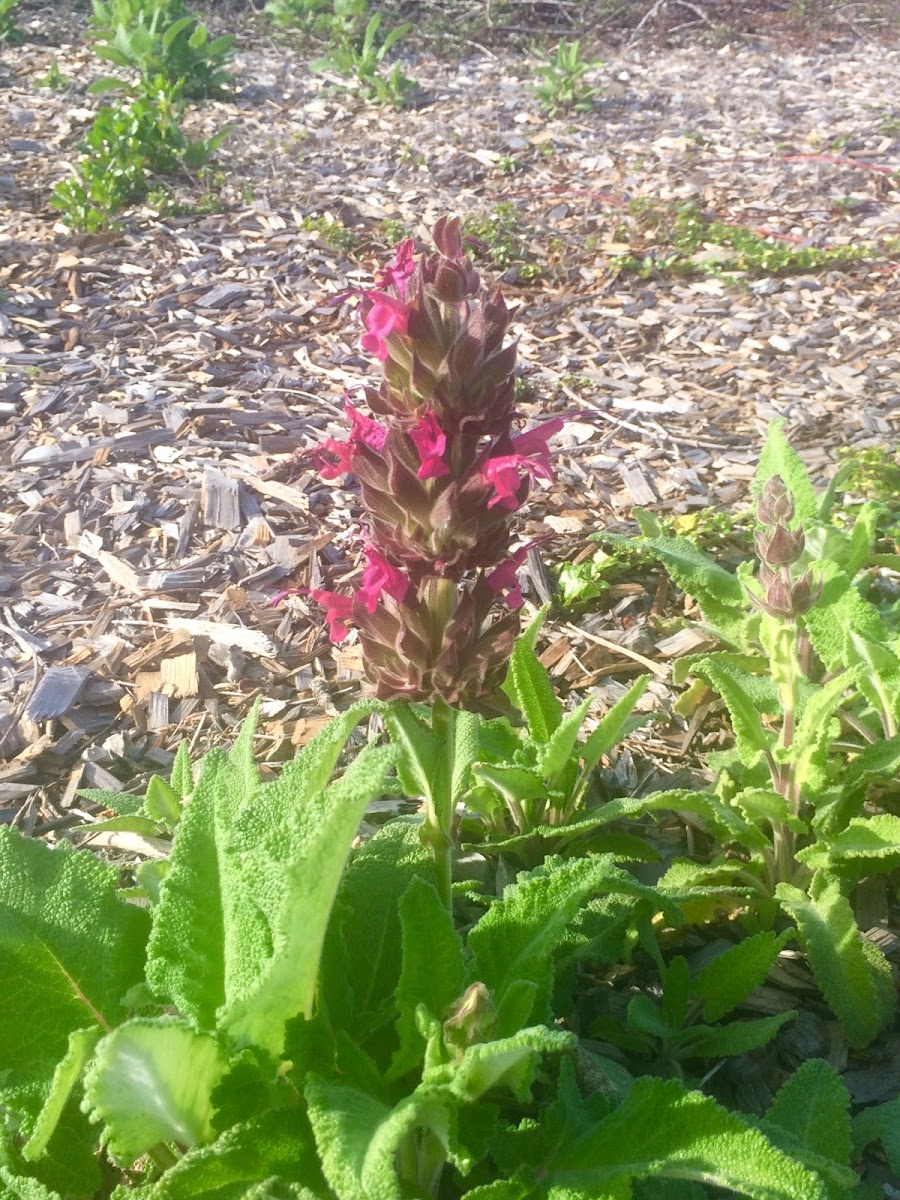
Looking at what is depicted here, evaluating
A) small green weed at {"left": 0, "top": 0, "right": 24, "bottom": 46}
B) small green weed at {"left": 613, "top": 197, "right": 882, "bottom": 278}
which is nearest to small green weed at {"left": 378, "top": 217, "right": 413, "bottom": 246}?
small green weed at {"left": 613, "top": 197, "right": 882, "bottom": 278}

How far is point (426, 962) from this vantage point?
1559mm

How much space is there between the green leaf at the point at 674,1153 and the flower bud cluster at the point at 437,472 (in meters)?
0.67

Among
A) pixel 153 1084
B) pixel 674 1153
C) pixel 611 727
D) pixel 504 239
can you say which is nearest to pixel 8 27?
pixel 504 239

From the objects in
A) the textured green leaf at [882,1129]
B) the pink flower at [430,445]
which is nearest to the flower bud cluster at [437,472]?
the pink flower at [430,445]

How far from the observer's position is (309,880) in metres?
1.30

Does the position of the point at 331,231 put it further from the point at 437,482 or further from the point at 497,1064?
the point at 497,1064

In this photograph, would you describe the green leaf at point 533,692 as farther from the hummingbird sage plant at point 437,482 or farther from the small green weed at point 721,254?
the small green weed at point 721,254

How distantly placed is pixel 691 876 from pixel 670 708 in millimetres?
753

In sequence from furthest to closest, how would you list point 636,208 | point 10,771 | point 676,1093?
point 636,208 < point 10,771 < point 676,1093

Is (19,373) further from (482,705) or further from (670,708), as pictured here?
(670,708)

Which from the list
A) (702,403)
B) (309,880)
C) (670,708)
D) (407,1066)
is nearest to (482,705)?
(670,708)

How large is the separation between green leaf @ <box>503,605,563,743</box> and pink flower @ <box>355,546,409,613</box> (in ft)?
2.23

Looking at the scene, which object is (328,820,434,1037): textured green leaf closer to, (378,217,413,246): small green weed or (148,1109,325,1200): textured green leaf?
(148,1109,325,1200): textured green leaf

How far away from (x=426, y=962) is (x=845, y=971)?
2.86ft
